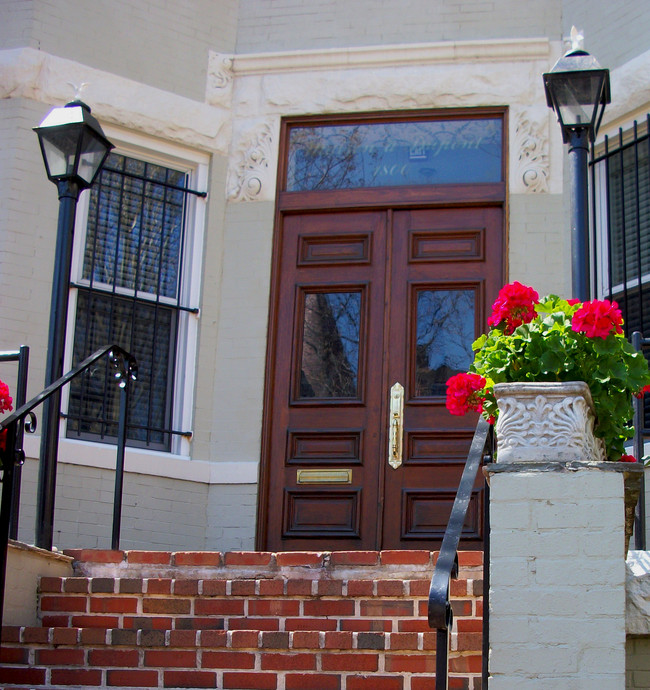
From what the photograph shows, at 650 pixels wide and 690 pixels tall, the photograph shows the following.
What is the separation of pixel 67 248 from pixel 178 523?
210cm

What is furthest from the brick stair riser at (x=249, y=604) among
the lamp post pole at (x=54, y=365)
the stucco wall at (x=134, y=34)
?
the stucco wall at (x=134, y=34)

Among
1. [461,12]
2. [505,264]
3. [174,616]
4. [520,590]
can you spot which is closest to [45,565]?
[174,616]

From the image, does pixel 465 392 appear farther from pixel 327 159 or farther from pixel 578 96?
pixel 327 159

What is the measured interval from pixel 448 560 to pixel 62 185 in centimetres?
347

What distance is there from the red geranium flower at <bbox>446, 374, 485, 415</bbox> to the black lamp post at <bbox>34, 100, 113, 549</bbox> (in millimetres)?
2323

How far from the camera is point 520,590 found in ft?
11.7

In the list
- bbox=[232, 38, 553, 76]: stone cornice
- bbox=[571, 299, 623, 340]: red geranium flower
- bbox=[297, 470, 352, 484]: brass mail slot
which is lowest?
bbox=[297, 470, 352, 484]: brass mail slot

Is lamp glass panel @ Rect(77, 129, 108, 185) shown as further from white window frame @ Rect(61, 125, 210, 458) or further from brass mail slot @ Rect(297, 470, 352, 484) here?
brass mail slot @ Rect(297, 470, 352, 484)

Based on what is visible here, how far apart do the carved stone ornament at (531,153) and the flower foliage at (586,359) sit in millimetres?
3505

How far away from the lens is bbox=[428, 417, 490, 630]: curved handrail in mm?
3088

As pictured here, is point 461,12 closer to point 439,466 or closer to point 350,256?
point 350,256

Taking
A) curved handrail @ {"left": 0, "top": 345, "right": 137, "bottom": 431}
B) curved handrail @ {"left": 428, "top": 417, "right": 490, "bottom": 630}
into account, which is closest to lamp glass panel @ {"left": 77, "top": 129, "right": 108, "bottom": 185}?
curved handrail @ {"left": 0, "top": 345, "right": 137, "bottom": 431}

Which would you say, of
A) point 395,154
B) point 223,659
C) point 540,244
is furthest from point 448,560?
point 395,154

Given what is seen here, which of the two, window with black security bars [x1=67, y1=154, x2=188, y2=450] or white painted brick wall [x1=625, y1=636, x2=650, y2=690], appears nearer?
white painted brick wall [x1=625, y1=636, x2=650, y2=690]
